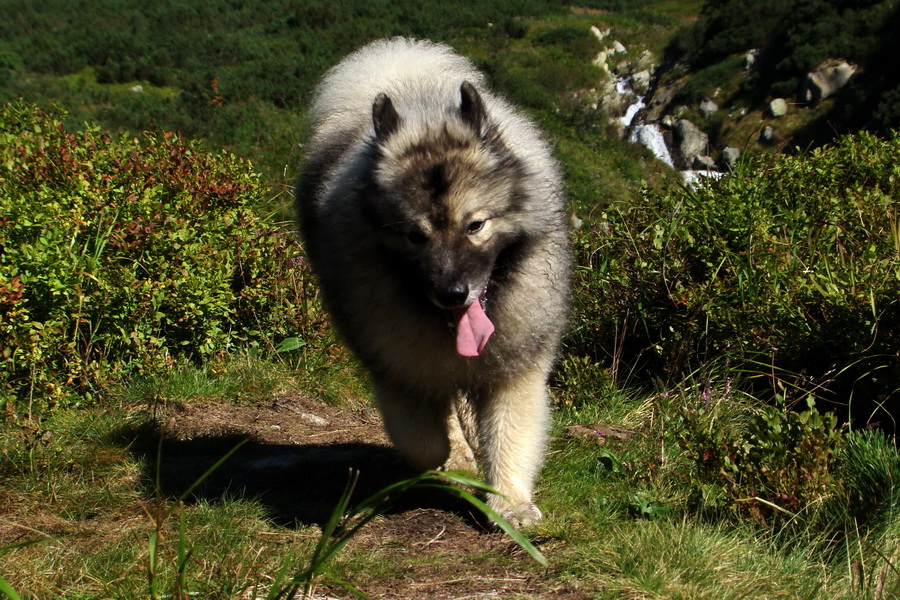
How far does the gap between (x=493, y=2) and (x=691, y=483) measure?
1339 inches

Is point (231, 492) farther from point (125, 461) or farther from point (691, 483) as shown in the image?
point (691, 483)

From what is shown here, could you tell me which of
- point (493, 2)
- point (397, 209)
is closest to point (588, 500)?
point (397, 209)

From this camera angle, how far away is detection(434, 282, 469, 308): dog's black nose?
318 cm

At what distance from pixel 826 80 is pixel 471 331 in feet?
103

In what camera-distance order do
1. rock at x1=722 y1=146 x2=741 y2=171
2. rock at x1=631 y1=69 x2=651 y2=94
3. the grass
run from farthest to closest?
rock at x1=631 y1=69 x2=651 y2=94 < rock at x1=722 y1=146 x2=741 y2=171 < the grass

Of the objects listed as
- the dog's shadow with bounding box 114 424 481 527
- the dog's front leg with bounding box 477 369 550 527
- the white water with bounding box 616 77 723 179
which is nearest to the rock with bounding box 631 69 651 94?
the white water with bounding box 616 77 723 179

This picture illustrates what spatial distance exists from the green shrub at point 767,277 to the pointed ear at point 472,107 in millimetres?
2092

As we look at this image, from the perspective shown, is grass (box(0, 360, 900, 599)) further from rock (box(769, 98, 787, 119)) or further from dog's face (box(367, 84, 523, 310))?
rock (box(769, 98, 787, 119))

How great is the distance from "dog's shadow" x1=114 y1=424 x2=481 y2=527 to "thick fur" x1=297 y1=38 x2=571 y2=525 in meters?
0.29

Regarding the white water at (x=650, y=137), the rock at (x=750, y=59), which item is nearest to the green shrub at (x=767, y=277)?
the white water at (x=650, y=137)

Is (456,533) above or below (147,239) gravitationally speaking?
below

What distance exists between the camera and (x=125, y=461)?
424 centimetres

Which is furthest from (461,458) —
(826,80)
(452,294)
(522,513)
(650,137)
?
(826,80)

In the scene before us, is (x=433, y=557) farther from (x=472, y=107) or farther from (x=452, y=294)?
(x=472, y=107)
